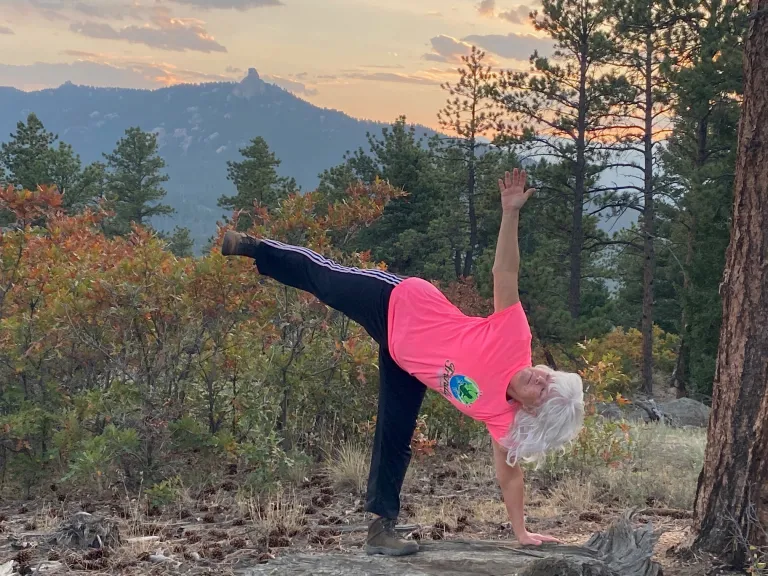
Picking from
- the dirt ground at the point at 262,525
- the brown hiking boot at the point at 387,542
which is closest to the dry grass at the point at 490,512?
the dirt ground at the point at 262,525

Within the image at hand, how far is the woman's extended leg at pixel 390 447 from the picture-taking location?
351 centimetres

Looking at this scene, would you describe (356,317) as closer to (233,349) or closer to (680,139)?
(233,349)

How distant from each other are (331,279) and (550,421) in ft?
4.33

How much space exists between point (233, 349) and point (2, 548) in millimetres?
2076

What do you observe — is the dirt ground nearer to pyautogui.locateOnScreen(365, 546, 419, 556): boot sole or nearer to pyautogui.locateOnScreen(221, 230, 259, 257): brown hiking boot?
pyautogui.locateOnScreen(365, 546, 419, 556): boot sole

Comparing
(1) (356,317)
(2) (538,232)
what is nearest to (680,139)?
(2) (538,232)

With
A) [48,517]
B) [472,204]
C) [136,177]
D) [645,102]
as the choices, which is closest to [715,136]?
[645,102]

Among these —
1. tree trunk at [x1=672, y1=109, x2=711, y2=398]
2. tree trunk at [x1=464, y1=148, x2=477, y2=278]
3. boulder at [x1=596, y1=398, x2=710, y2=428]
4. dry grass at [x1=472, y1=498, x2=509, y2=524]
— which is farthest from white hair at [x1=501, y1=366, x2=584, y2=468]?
tree trunk at [x1=464, y1=148, x2=477, y2=278]

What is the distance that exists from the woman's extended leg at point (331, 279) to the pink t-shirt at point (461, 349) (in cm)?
11

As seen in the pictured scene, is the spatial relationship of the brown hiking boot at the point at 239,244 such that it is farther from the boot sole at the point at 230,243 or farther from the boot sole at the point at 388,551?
the boot sole at the point at 388,551

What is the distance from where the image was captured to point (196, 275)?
5.02m

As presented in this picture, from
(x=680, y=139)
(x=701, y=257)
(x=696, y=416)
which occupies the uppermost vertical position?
(x=680, y=139)

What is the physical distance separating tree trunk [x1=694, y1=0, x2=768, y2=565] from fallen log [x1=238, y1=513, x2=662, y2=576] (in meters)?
0.39

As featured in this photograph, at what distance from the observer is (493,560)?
3.25m
